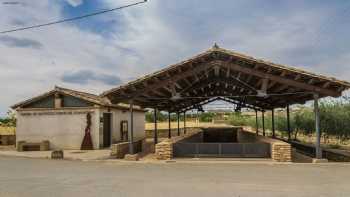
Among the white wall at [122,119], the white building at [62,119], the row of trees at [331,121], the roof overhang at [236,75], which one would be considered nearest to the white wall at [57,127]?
the white building at [62,119]

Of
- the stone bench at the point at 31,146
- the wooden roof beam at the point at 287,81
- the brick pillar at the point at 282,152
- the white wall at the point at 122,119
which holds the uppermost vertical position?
the wooden roof beam at the point at 287,81

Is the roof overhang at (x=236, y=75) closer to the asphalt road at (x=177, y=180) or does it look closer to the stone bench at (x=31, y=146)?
the asphalt road at (x=177, y=180)

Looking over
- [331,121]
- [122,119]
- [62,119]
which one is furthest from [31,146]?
[331,121]

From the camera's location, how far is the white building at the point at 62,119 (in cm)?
1956

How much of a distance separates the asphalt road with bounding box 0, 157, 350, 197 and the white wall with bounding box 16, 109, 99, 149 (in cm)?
782

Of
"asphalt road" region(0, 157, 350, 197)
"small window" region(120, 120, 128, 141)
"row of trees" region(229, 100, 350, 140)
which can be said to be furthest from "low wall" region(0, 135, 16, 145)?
"row of trees" region(229, 100, 350, 140)

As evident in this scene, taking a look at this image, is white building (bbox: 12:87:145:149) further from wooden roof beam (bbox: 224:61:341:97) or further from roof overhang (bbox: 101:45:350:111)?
wooden roof beam (bbox: 224:61:341:97)

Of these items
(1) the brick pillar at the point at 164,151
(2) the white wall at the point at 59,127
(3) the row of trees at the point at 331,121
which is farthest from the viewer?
(3) the row of trees at the point at 331,121

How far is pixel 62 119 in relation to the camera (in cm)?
2002

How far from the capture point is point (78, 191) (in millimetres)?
7215

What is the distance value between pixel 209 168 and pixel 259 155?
3.21m

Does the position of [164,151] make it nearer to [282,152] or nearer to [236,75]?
[282,152]

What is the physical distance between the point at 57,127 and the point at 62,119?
57 cm

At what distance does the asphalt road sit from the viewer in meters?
7.02
